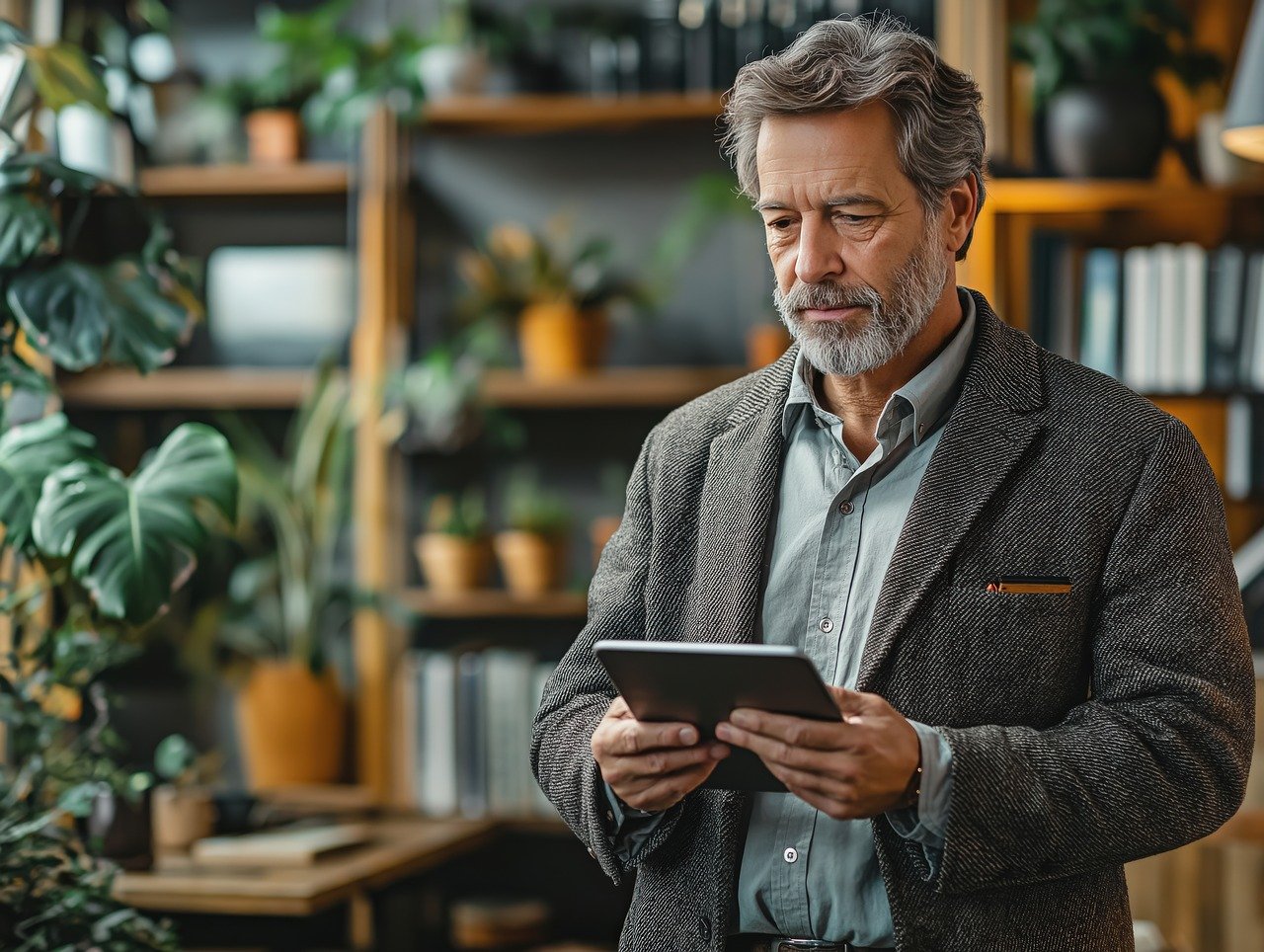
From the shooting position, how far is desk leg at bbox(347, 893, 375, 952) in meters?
3.08

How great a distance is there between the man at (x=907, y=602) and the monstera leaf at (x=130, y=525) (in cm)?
64

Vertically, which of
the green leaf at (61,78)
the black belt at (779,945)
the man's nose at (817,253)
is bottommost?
the black belt at (779,945)

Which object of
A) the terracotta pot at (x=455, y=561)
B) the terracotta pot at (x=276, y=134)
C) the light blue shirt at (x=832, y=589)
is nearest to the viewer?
the light blue shirt at (x=832, y=589)

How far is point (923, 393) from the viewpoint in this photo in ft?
4.95

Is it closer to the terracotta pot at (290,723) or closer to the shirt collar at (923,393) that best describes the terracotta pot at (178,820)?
the terracotta pot at (290,723)

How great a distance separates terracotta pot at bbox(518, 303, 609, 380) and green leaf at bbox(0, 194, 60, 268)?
4.62ft

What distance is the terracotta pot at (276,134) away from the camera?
3.50 metres

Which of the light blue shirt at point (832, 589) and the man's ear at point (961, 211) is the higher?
the man's ear at point (961, 211)

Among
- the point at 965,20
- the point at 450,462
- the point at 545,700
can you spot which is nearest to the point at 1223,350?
the point at 965,20

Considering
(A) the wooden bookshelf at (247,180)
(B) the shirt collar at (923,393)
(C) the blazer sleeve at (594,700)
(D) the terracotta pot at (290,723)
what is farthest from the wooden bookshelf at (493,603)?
(B) the shirt collar at (923,393)

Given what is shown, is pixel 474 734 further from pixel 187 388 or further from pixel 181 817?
pixel 187 388

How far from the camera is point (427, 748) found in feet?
Result: 11.0

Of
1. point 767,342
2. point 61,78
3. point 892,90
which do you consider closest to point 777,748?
point 892,90

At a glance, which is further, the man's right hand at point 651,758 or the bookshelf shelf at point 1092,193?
the bookshelf shelf at point 1092,193
